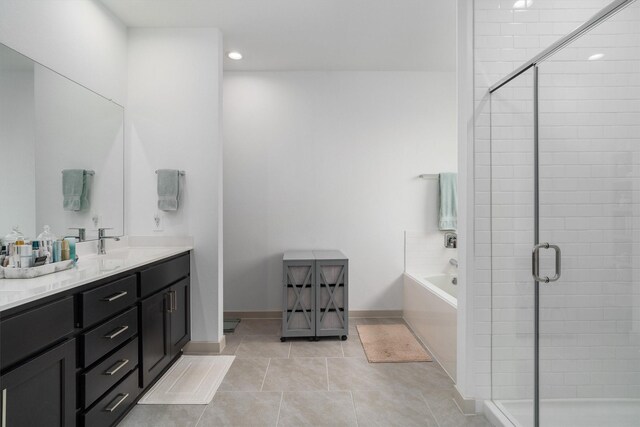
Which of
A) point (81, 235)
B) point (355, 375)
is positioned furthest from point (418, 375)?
point (81, 235)

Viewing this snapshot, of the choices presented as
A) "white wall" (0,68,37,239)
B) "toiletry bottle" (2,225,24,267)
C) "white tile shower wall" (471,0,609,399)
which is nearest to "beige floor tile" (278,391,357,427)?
"white tile shower wall" (471,0,609,399)

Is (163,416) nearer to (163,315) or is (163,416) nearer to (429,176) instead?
(163,315)

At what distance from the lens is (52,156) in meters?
2.21

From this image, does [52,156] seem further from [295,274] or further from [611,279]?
[611,279]

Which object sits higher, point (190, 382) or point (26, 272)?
point (26, 272)

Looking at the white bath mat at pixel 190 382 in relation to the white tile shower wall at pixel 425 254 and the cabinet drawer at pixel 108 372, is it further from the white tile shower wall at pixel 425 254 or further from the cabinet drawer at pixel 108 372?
A: the white tile shower wall at pixel 425 254

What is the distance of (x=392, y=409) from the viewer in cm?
221

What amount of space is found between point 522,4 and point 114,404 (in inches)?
118

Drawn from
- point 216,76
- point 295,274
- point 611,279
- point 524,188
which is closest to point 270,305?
point 295,274

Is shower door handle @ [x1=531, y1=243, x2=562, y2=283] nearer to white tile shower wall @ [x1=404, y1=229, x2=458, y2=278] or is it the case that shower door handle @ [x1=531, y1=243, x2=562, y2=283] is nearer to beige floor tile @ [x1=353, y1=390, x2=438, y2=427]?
beige floor tile @ [x1=353, y1=390, x2=438, y2=427]

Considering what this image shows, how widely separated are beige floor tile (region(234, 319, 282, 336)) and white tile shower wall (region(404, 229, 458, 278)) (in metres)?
1.51

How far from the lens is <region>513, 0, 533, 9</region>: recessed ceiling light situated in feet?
6.42

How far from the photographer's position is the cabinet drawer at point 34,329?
1.21 m

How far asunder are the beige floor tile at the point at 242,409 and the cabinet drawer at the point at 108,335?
25.3 inches
